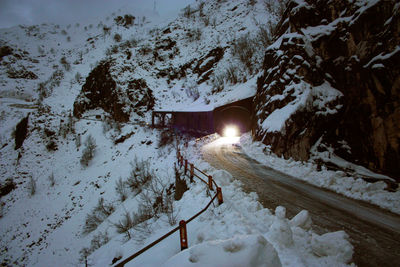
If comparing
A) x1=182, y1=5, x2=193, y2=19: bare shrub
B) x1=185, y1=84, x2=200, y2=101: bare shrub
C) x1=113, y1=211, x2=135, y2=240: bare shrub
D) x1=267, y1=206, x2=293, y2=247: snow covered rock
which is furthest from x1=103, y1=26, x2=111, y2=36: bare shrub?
x1=267, y1=206, x2=293, y2=247: snow covered rock

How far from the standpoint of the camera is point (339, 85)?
10.1 meters

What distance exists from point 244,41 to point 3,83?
176 ft

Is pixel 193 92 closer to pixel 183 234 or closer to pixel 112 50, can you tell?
pixel 112 50

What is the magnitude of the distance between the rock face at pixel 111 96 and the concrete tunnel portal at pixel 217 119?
1007 cm

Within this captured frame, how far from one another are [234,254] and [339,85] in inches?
488

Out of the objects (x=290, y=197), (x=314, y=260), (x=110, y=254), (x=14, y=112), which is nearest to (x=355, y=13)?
(x=290, y=197)

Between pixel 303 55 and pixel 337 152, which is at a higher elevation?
pixel 303 55

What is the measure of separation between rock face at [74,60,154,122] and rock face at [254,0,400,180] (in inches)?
971

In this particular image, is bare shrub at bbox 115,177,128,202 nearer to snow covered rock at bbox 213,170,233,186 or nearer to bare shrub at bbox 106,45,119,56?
snow covered rock at bbox 213,170,233,186

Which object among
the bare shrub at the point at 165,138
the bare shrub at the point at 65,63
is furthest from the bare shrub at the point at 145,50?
the bare shrub at the point at 165,138

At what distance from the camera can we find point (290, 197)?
6293 mm

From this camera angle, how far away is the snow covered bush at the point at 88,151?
22781 mm

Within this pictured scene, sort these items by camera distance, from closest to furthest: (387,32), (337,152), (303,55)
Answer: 1. (387,32)
2. (337,152)
3. (303,55)

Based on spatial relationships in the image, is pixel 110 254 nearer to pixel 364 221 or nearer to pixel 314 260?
pixel 314 260
